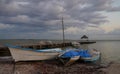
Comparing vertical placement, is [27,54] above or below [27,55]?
above

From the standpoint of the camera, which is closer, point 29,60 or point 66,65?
point 66,65

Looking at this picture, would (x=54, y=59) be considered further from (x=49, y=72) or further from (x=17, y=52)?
(x=49, y=72)

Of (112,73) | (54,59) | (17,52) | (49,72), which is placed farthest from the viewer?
(54,59)

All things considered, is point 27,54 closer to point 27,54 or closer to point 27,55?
point 27,54

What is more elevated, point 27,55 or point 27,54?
point 27,54

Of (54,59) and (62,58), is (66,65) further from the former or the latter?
(54,59)

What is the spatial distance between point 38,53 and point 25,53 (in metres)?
1.59

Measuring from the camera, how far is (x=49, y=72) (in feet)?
46.7

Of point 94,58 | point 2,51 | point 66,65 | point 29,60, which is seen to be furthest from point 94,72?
point 2,51

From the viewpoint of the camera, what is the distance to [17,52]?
1883 cm

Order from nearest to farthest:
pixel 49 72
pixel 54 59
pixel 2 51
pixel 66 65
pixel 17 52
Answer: pixel 49 72 < pixel 66 65 < pixel 17 52 < pixel 54 59 < pixel 2 51

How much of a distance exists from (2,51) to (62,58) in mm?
18218

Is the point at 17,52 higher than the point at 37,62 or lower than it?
higher

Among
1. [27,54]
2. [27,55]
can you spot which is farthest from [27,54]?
[27,55]
